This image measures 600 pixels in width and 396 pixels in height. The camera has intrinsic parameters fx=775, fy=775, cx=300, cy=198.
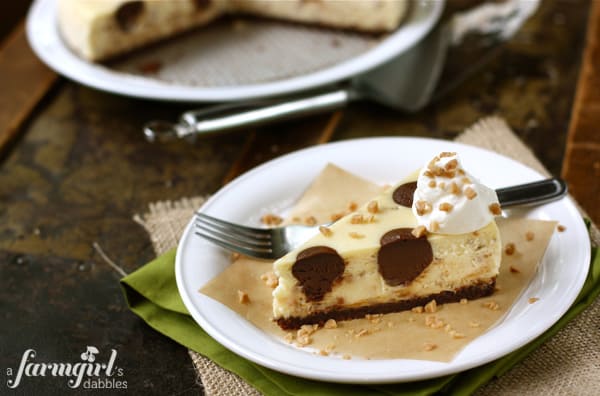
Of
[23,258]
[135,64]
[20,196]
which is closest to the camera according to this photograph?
[23,258]

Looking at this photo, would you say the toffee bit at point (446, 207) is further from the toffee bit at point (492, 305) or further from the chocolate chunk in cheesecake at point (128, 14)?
the chocolate chunk in cheesecake at point (128, 14)

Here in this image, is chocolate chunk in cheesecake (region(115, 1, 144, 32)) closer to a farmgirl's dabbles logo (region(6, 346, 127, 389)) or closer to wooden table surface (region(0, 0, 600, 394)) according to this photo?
wooden table surface (region(0, 0, 600, 394))

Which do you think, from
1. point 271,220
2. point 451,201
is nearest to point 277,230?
point 271,220

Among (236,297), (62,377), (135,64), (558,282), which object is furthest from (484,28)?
(62,377)

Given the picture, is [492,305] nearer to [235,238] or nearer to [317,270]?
[317,270]

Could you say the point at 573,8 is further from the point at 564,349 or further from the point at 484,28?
the point at 564,349

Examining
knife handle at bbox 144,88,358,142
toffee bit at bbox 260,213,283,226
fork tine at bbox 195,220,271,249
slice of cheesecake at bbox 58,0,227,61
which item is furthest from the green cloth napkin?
slice of cheesecake at bbox 58,0,227,61

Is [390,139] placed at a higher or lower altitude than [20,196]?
higher
